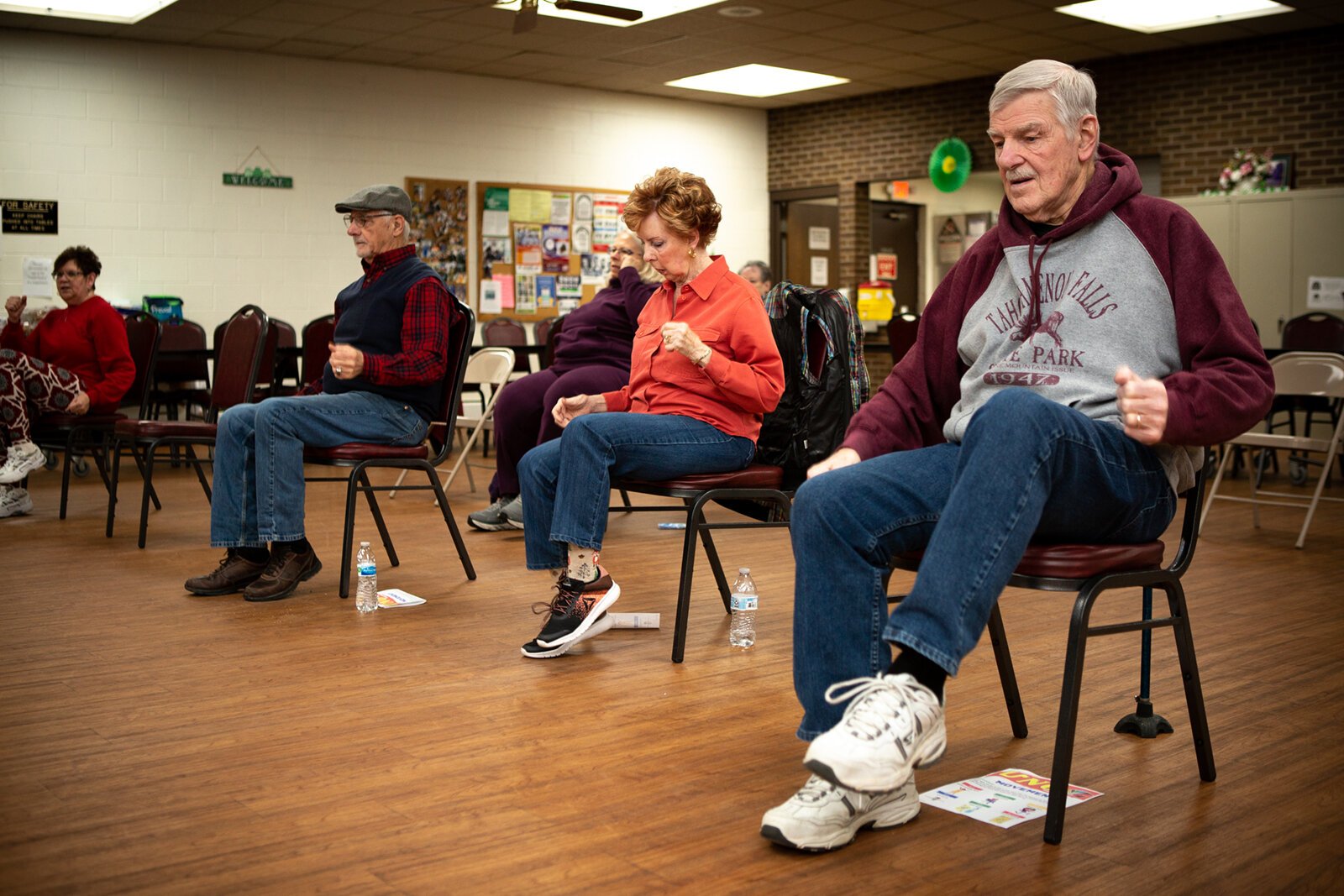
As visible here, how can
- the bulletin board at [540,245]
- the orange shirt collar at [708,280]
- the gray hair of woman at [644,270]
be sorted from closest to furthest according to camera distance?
the orange shirt collar at [708,280] → the gray hair of woman at [644,270] → the bulletin board at [540,245]

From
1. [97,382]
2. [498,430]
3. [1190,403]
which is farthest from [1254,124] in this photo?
[1190,403]

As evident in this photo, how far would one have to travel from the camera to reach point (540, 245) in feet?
37.8

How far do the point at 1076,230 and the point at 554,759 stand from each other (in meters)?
1.28

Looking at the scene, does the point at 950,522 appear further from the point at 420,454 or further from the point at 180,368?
the point at 180,368

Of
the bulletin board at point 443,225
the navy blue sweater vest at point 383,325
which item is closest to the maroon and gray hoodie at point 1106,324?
the navy blue sweater vest at point 383,325

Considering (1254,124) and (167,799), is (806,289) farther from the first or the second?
(1254,124)

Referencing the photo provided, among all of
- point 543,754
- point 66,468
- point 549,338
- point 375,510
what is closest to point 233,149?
point 549,338

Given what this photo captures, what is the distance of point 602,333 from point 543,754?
117 inches

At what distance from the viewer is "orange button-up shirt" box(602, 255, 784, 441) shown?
3.03 meters

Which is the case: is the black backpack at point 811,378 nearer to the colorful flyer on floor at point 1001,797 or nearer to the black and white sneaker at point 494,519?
the colorful flyer on floor at point 1001,797

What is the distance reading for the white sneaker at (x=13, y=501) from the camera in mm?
5586

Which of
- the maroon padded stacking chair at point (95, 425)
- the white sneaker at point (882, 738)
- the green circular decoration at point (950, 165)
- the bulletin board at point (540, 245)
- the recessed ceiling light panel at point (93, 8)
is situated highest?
the recessed ceiling light panel at point (93, 8)

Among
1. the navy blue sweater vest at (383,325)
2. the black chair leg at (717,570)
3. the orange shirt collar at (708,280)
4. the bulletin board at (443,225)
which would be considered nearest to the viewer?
the orange shirt collar at (708,280)

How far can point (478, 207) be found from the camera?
11.2m
